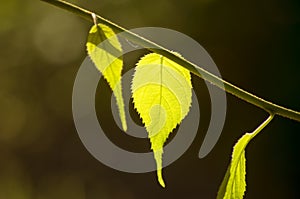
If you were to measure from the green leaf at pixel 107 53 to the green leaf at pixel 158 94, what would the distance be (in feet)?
0.06

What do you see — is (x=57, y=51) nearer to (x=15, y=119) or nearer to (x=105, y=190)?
(x=15, y=119)

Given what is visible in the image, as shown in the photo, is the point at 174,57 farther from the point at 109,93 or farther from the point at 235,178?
the point at 109,93

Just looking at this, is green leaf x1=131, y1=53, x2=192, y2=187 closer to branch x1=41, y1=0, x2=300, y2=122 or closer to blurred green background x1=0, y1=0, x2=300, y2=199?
branch x1=41, y1=0, x2=300, y2=122

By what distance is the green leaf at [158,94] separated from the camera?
1.14 ft

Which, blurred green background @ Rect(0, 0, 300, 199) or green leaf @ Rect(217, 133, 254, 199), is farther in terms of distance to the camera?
blurred green background @ Rect(0, 0, 300, 199)

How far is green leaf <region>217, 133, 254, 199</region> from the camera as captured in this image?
0.35 metres

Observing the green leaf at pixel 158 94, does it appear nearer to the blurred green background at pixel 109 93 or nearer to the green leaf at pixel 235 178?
the green leaf at pixel 235 178

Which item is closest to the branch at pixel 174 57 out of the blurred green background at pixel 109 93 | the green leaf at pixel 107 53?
the green leaf at pixel 107 53

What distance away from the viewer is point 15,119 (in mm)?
2504

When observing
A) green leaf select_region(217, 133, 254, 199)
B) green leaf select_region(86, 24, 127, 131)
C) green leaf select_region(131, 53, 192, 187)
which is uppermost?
green leaf select_region(86, 24, 127, 131)

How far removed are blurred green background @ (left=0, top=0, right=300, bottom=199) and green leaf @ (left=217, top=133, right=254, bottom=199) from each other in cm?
205

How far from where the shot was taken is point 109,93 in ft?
8.43

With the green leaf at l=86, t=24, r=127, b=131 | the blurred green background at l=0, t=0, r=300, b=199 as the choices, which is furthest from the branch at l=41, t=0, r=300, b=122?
the blurred green background at l=0, t=0, r=300, b=199

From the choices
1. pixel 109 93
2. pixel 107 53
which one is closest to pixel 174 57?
pixel 107 53
